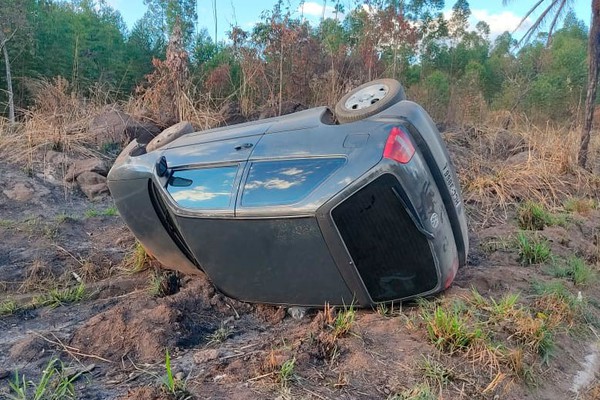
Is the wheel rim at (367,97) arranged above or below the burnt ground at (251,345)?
above

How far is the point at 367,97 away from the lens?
11.9 ft

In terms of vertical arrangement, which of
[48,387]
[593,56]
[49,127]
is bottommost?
[48,387]

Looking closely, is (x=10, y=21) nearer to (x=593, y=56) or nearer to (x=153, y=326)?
(x=153, y=326)

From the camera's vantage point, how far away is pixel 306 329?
325 cm

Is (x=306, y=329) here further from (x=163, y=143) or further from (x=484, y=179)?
(x=484, y=179)

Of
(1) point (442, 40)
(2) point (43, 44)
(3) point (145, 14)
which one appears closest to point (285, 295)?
(2) point (43, 44)

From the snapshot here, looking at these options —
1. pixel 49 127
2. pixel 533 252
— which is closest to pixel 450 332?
pixel 533 252

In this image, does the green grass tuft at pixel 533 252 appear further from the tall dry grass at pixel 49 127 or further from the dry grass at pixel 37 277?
the tall dry grass at pixel 49 127

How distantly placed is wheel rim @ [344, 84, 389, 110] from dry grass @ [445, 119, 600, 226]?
3.59m

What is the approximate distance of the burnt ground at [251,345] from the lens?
8.70ft

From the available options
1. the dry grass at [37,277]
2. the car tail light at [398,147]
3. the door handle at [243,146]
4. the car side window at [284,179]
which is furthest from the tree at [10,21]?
the car tail light at [398,147]

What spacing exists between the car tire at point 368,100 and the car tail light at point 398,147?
34cm

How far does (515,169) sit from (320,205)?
21.6ft

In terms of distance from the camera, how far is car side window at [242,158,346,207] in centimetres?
312
